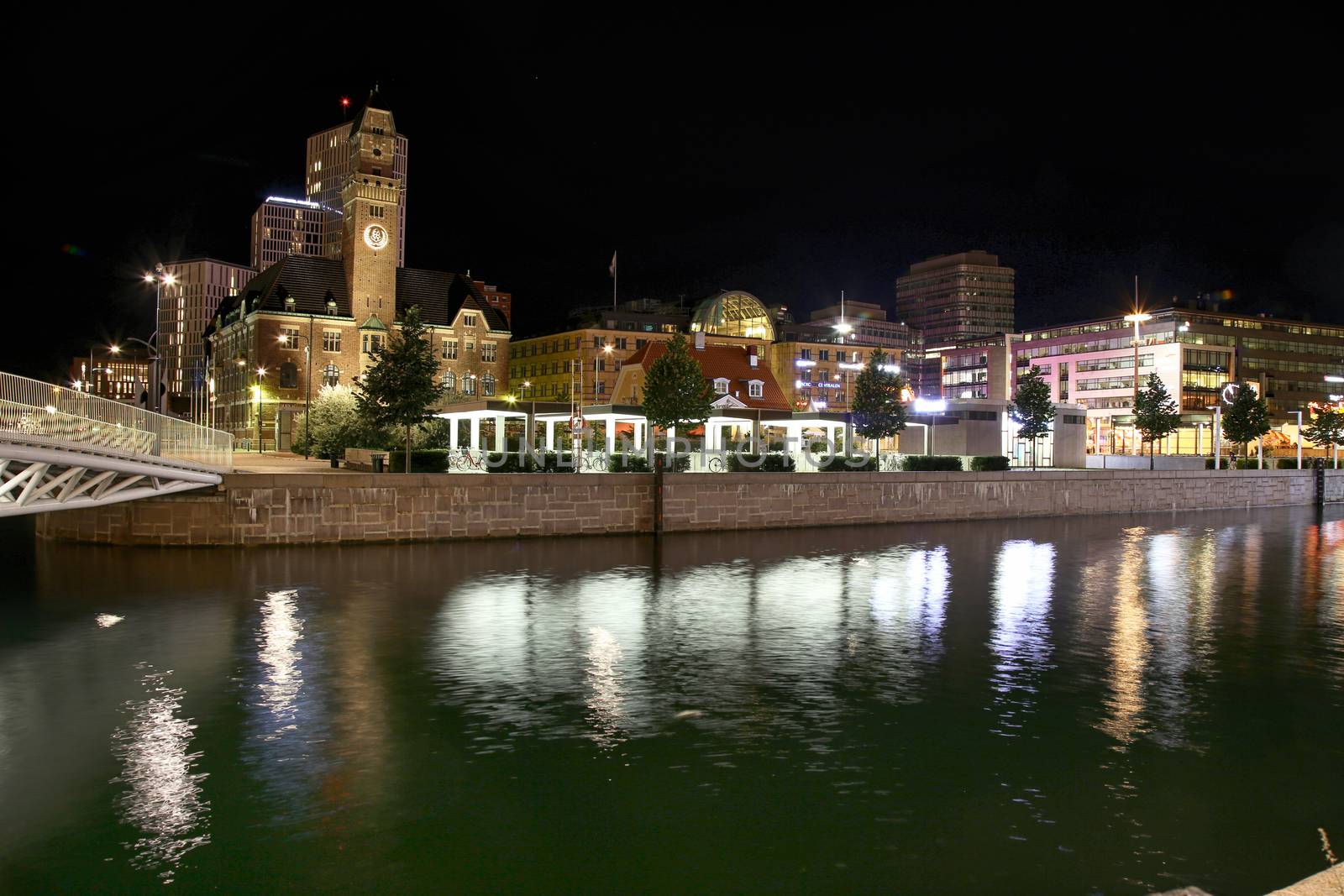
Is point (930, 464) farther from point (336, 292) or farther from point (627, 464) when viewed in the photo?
point (336, 292)

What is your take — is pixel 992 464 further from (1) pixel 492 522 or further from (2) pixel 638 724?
(2) pixel 638 724

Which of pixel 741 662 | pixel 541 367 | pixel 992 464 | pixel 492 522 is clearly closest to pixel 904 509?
pixel 992 464

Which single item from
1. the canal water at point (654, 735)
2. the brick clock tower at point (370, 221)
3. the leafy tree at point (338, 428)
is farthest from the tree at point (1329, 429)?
the brick clock tower at point (370, 221)

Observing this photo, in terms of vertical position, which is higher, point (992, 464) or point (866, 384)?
point (866, 384)

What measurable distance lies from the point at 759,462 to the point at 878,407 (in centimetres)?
1473

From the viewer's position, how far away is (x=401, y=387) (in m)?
44.3

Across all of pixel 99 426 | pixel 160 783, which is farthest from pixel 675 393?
pixel 160 783

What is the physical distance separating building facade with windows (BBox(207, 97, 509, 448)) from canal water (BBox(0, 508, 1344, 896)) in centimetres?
7283

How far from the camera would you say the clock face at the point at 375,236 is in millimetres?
104125

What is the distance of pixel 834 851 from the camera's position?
1118cm

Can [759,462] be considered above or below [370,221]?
below

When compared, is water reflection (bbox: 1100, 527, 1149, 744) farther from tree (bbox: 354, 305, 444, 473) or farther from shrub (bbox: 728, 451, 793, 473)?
tree (bbox: 354, 305, 444, 473)

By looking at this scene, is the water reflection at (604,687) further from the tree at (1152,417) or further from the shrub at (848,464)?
the tree at (1152,417)

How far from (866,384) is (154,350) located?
39.3 metres
